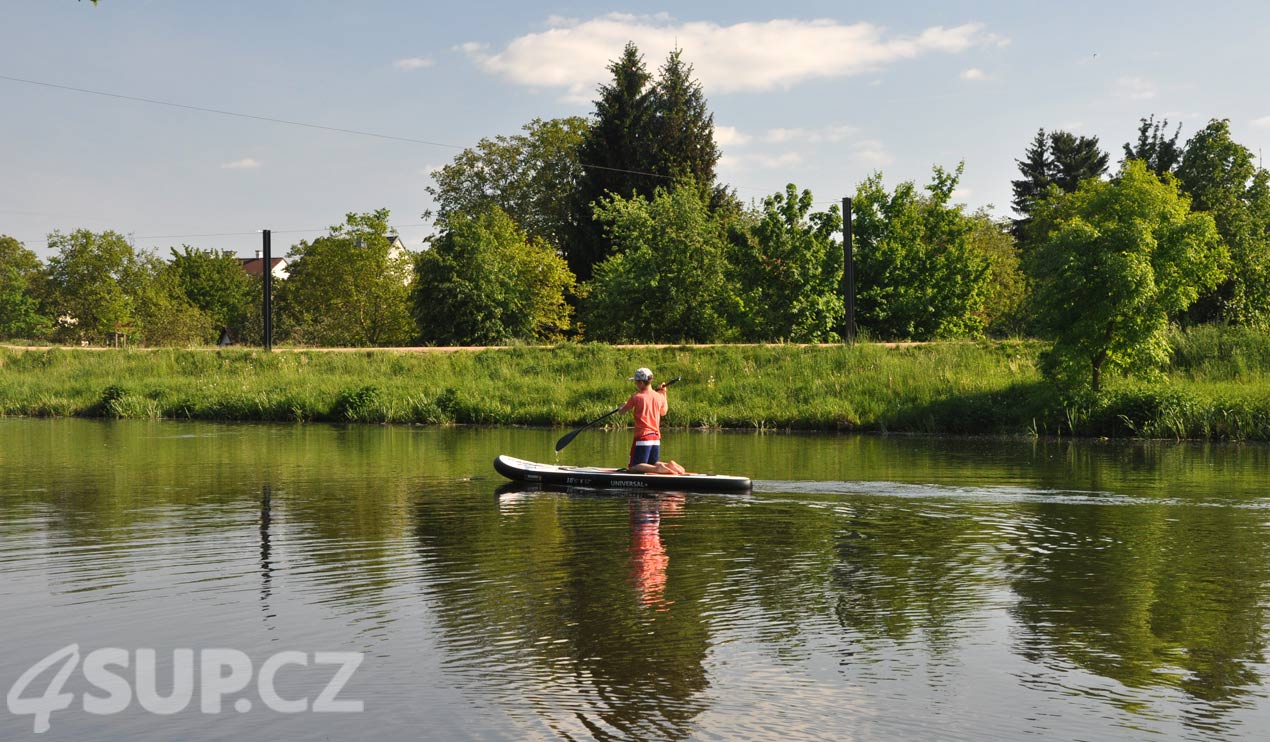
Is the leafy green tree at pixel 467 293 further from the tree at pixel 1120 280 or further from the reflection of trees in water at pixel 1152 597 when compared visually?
the reflection of trees in water at pixel 1152 597

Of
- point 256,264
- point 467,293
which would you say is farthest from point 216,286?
point 467,293

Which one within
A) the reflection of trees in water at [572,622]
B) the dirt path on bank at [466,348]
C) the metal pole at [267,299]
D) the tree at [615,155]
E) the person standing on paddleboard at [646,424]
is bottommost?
the reflection of trees in water at [572,622]

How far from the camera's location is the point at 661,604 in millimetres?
10570

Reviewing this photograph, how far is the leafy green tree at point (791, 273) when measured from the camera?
46031 millimetres

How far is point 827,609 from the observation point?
10406 mm

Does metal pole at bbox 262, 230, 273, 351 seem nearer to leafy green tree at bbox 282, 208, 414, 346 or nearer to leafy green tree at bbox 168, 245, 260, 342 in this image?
leafy green tree at bbox 282, 208, 414, 346

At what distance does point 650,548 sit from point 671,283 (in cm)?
3939

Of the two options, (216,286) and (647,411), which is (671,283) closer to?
(647,411)

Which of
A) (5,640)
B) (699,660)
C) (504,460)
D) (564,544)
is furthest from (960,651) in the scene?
(504,460)

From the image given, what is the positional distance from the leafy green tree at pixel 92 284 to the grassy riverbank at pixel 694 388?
110 feet

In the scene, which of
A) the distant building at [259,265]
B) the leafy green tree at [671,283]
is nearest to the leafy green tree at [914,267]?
the leafy green tree at [671,283]

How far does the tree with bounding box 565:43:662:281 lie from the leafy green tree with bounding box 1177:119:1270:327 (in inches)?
1100

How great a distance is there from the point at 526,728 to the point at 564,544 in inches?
269

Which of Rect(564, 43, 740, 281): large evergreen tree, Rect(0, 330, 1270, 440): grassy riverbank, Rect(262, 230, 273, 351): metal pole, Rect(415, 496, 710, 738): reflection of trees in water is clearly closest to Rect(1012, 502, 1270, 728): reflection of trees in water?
Rect(415, 496, 710, 738): reflection of trees in water
